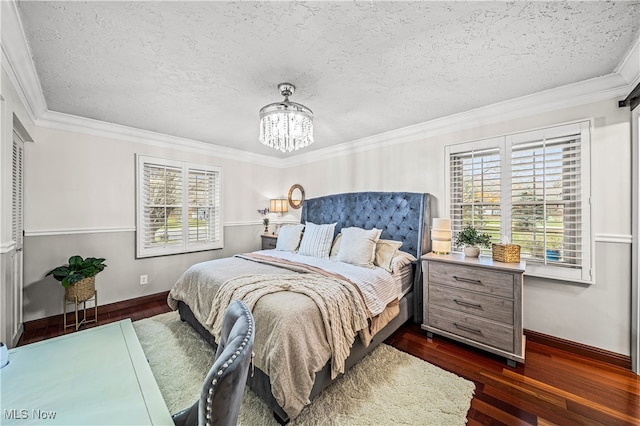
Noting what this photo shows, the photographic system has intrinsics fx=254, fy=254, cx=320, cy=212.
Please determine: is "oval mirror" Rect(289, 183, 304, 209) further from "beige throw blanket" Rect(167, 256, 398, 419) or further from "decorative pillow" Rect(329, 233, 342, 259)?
"beige throw blanket" Rect(167, 256, 398, 419)

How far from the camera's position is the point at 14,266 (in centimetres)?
248

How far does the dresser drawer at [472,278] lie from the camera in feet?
7.38

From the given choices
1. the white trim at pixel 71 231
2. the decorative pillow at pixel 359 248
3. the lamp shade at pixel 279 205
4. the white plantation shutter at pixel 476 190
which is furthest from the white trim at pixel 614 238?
the white trim at pixel 71 231

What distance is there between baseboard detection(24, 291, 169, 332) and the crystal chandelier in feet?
9.92

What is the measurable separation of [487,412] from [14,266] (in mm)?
4269

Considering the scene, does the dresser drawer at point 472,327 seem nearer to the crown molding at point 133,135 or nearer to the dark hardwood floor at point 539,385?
the dark hardwood floor at point 539,385

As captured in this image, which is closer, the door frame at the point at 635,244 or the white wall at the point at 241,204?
the door frame at the point at 635,244

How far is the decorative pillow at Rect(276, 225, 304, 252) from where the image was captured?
3.84 m

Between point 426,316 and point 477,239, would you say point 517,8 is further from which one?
point 426,316

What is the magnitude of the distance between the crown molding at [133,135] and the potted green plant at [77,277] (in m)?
1.59

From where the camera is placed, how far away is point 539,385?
1963 millimetres

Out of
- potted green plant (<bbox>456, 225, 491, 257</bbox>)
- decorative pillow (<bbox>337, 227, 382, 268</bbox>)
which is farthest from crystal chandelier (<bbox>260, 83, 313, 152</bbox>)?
potted green plant (<bbox>456, 225, 491, 257</bbox>)

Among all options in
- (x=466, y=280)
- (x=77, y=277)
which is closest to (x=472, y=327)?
(x=466, y=280)

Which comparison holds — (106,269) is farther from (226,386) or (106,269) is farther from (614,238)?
(614,238)
